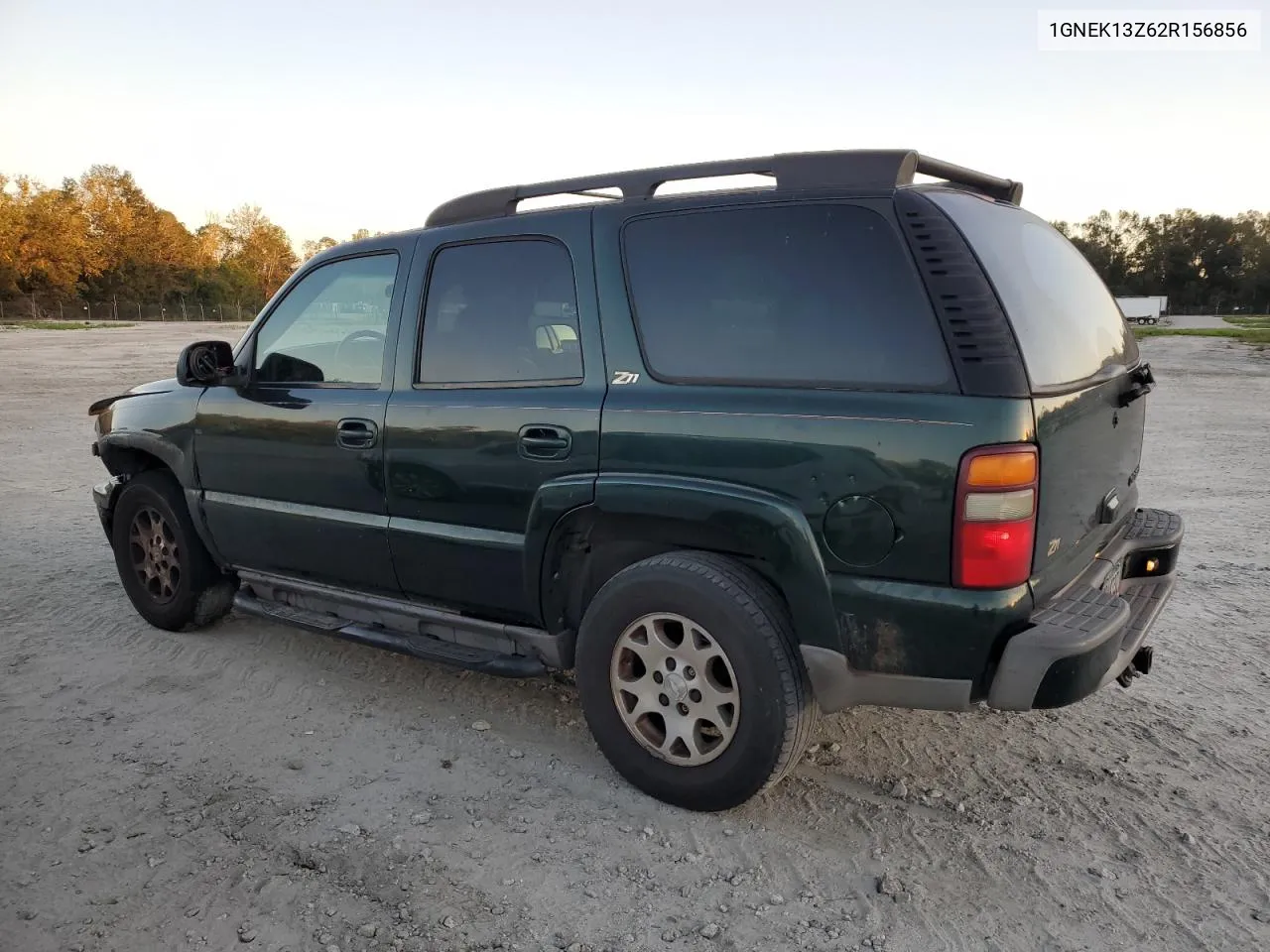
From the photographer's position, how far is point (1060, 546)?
2824 millimetres

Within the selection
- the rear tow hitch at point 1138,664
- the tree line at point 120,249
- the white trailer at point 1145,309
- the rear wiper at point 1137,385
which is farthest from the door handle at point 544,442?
the white trailer at point 1145,309

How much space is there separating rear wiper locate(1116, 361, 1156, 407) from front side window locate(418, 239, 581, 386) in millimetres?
1909

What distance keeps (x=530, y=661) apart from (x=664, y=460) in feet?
3.32

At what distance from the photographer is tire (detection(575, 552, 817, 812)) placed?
286 centimetres

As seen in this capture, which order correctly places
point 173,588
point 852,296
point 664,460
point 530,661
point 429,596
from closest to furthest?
point 852,296 → point 664,460 → point 530,661 → point 429,596 → point 173,588

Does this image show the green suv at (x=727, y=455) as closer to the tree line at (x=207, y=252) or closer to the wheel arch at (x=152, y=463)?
the wheel arch at (x=152, y=463)

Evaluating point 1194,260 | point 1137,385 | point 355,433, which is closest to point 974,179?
point 1137,385

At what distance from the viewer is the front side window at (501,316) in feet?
11.1

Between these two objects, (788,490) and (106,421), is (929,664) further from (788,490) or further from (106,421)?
(106,421)

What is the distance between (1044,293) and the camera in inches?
118

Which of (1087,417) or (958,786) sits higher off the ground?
(1087,417)

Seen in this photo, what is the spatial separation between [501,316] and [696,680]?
1569 millimetres

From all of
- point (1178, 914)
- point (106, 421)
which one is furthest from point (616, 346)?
point (106, 421)

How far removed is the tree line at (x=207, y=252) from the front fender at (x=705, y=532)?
211 feet
